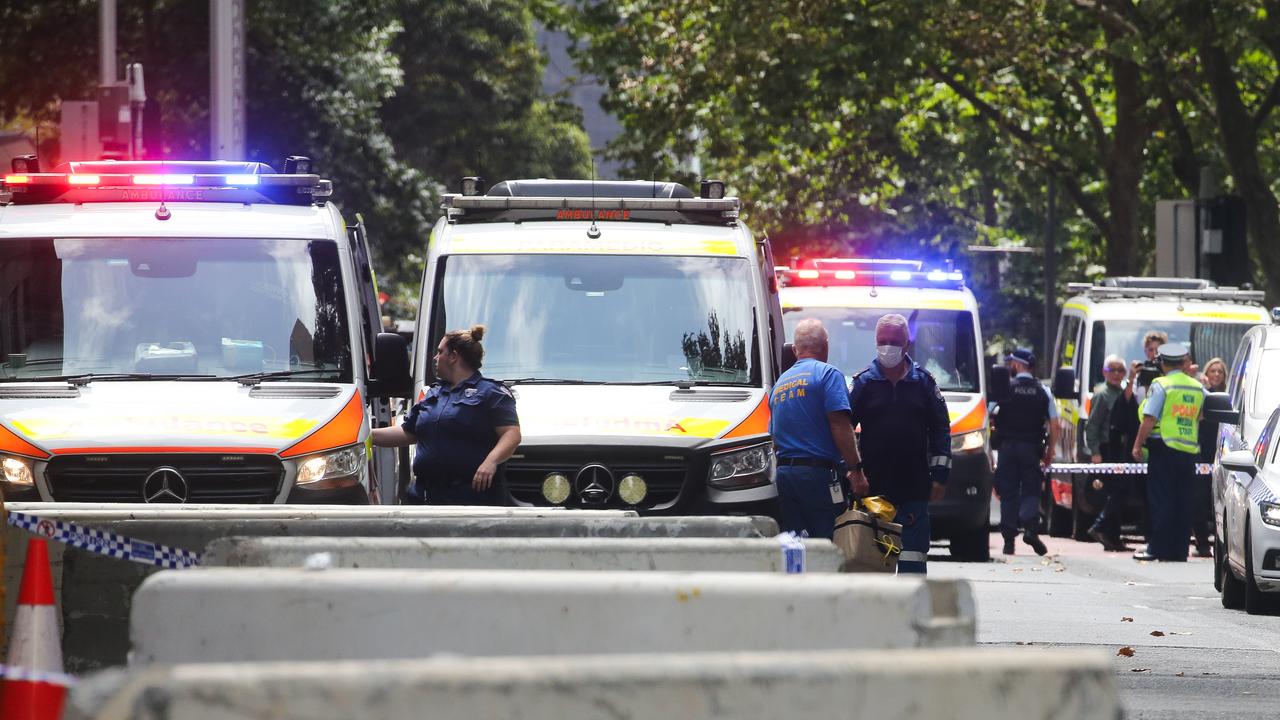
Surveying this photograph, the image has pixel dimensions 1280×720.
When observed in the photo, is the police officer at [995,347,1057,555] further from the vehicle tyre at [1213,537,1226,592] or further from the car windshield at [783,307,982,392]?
the vehicle tyre at [1213,537,1226,592]

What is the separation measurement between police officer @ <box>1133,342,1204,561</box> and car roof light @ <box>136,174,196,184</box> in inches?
365

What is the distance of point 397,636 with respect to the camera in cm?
412

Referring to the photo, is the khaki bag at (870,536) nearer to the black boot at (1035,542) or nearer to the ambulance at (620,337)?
the ambulance at (620,337)

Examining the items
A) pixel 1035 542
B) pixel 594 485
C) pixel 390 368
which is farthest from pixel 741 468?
pixel 1035 542

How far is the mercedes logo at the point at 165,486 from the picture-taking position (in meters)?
9.91

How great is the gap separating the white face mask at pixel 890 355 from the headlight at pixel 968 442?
602 cm

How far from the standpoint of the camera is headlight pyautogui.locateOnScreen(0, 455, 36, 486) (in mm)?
9875

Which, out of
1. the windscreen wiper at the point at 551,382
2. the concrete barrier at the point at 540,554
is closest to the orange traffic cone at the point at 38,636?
the concrete barrier at the point at 540,554

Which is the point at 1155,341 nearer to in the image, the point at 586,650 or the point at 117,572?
the point at 117,572

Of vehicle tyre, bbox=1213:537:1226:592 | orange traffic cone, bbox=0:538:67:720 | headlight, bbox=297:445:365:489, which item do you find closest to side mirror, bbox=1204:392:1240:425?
vehicle tyre, bbox=1213:537:1226:592

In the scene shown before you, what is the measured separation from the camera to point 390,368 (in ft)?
34.5

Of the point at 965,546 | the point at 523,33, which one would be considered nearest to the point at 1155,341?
the point at 965,546

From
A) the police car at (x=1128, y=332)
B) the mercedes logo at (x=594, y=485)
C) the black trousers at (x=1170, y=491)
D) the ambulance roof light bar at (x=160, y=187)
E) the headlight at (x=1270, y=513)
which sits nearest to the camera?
the mercedes logo at (x=594, y=485)

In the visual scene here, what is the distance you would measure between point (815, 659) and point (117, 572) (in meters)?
4.09
